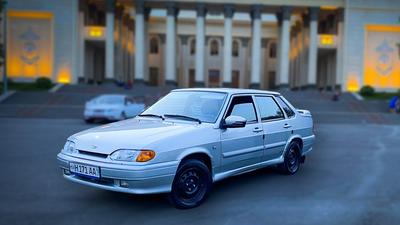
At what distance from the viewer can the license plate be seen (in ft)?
16.3

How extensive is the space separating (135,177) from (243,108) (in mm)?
2388

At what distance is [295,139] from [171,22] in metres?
36.7

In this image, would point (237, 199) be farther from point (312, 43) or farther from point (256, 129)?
point (312, 43)

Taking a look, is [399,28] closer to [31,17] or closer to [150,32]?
[150,32]

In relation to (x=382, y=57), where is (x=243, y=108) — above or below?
below

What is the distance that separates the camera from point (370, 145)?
41.1ft

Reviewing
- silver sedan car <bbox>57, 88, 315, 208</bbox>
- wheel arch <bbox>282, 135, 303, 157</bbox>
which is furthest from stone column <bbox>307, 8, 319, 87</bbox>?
silver sedan car <bbox>57, 88, 315, 208</bbox>

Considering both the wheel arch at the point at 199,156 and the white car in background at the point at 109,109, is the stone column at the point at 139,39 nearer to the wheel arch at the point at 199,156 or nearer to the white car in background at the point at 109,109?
the white car in background at the point at 109,109

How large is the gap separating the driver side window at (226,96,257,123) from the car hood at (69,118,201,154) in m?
0.83

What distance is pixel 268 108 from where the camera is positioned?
276 inches

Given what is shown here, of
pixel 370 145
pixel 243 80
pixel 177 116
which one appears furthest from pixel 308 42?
pixel 177 116

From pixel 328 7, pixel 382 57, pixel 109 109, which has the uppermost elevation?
pixel 328 7

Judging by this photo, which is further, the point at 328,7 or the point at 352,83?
the point at 328,7

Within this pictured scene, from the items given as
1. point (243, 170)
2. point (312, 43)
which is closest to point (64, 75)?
point (312, 43)
